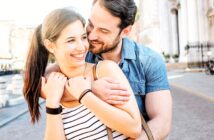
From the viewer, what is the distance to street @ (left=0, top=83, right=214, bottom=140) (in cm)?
719

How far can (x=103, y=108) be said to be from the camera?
205 cm

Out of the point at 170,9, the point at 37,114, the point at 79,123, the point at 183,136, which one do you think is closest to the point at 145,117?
the point at 79,123

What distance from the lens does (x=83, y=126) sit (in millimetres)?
2174

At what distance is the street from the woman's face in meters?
4.94

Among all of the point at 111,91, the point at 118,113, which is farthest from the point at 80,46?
the point at 118,113

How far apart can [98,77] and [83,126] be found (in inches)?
10.3

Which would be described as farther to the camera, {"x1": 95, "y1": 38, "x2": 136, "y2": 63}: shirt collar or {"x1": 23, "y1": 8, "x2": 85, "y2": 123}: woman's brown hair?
{"x1": 95, "y1": 38, "x2": 136, "y2": 63}: shirt collar

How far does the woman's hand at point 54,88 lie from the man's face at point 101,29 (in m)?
0.24

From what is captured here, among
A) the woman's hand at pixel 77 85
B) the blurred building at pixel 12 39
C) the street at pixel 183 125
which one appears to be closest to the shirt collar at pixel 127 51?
the woman's hand at pixel 77 85

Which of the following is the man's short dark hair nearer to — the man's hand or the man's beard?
the man's beard

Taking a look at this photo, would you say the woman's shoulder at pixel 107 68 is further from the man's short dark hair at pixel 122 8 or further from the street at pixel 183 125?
the street at pixel 183 125

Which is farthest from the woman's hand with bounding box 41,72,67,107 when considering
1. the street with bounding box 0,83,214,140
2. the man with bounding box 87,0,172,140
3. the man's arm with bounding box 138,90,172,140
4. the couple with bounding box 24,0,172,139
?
the street with bounding box 0,83,214,140

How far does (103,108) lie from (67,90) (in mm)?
333

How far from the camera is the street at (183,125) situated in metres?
Answer: 7.19
